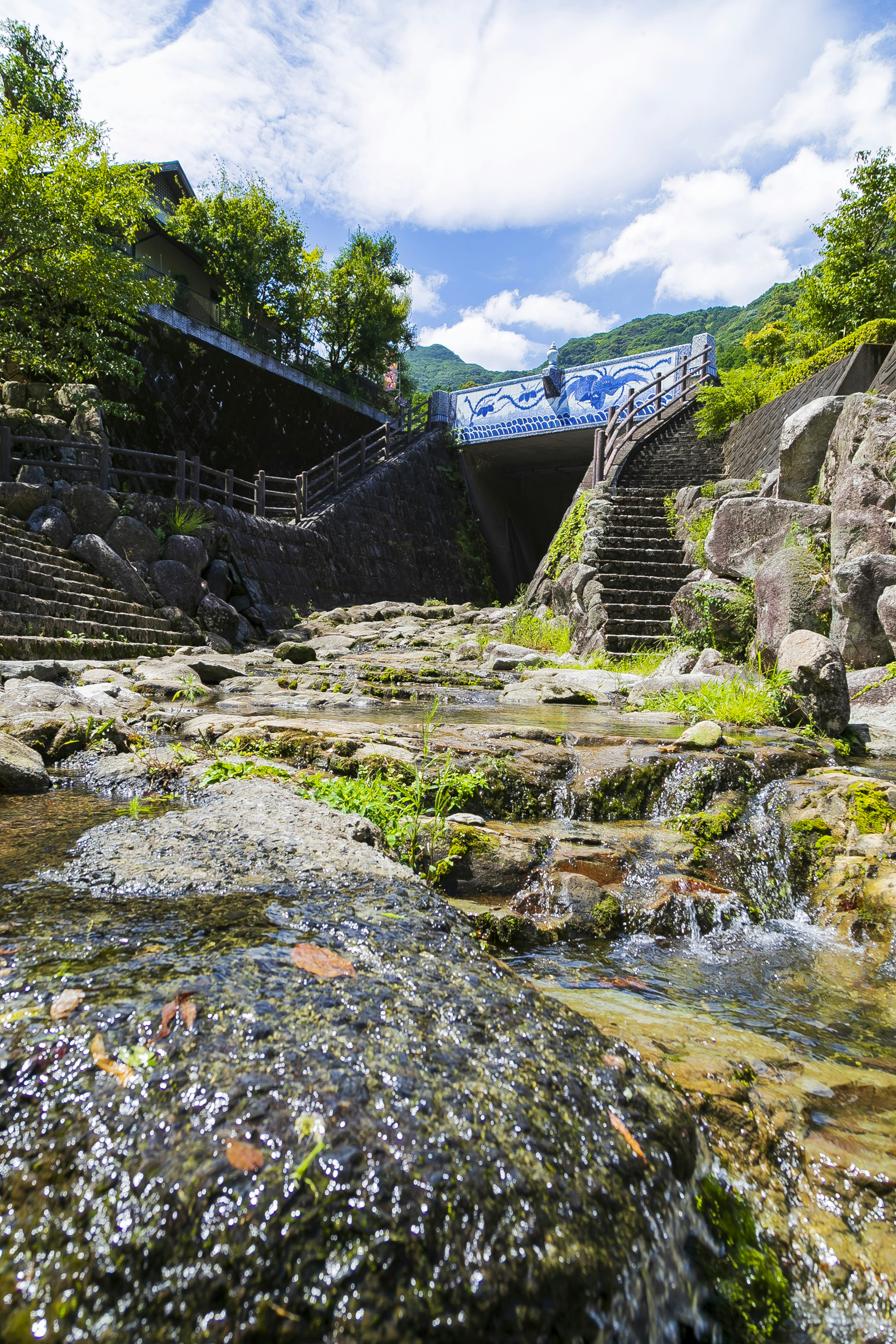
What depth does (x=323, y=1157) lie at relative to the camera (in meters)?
1.04

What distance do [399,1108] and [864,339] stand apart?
12.7 metres

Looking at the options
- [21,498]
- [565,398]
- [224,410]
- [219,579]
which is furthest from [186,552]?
[565,398]

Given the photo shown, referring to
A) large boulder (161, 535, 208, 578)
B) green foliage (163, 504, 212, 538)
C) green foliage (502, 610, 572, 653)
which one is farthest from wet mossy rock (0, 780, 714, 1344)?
green foliage (163, 504, 212, 538)

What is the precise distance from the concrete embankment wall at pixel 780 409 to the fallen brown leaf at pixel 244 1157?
10953mm

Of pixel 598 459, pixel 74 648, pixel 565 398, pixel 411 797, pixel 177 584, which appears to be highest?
pixel 565 398

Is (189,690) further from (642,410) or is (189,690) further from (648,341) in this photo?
(648,341)

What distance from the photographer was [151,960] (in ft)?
5.04

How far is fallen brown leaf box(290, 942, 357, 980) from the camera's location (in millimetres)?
1580

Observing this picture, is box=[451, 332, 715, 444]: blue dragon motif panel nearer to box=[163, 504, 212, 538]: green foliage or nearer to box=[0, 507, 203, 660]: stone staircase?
box=[163, 504, 212, 538]: green foliage

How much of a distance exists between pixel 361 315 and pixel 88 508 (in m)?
17.2

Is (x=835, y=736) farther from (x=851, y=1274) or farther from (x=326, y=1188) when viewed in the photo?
(x=326, y=1188)

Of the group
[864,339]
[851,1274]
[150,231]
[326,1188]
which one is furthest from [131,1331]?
[150,231]

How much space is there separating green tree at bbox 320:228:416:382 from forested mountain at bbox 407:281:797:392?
393cm

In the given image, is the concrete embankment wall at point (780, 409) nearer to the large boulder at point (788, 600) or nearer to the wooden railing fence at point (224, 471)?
the large boulder at point (788, 600)
